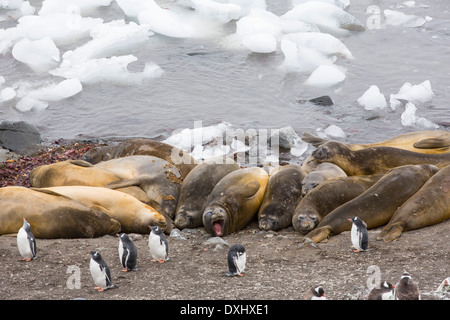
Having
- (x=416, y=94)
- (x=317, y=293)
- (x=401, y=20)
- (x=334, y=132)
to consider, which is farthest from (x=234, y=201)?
(x=401, y=20)

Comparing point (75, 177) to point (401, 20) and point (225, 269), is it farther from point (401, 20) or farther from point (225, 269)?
point (401, 20)

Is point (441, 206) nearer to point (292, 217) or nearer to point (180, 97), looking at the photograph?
point (292, 217)

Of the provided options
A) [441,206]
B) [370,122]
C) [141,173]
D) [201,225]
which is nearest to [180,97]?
[370,122]

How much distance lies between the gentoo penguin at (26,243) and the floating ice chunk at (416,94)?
338 inches

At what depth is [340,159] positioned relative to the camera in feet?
28.9

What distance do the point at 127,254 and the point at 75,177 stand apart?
279cm

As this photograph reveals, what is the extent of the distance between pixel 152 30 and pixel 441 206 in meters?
11.1

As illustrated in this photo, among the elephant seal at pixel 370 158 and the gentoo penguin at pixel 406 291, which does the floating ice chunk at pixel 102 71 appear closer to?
the elephant seal at pixel 370 158

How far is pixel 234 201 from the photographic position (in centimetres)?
799

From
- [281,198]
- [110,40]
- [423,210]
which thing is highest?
[423,210]

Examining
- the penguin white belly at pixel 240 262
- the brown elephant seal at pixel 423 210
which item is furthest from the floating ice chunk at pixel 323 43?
the penguin white belly at pixel 240 262

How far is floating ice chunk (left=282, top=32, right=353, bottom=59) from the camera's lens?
1472cm

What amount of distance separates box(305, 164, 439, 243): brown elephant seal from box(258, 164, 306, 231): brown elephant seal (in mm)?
621

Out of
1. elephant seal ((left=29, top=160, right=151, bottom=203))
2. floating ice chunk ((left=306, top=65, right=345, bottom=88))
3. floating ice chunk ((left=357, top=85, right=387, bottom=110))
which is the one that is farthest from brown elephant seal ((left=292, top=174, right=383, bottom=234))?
floating ice chunk ((left=306, top=65, right=345, bottom=88))
